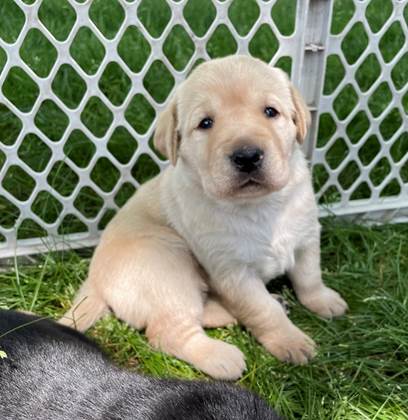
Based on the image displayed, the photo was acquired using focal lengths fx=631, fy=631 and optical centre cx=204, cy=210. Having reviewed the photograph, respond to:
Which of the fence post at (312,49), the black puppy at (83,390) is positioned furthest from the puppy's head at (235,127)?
the black puppy at (83,390)

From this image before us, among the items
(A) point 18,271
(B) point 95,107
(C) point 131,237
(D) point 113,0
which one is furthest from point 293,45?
(D) point 113,0

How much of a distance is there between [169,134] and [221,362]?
1166 mm

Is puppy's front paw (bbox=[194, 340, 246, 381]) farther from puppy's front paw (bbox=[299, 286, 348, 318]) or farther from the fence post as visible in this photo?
the fence post

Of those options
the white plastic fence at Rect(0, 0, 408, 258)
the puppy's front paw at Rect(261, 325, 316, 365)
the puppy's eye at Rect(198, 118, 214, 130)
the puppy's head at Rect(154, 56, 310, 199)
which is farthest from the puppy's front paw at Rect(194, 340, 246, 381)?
the white plastic fence at Rect(0, 0, 408, 258)

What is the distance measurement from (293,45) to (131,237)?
145 centimetres

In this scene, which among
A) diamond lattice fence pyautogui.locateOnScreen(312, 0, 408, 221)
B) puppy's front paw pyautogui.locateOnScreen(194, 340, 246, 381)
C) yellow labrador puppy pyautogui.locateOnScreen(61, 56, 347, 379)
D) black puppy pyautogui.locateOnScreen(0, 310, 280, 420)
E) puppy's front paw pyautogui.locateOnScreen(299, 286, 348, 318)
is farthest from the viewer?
diamond lattice fence pyautogui.locateOnScreen(312, 0, 408, 221)

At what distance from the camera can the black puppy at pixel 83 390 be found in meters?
2.20

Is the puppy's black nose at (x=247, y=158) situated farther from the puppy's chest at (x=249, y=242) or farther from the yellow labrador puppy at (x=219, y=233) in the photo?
the puppy's chest at (x=249, y=242)

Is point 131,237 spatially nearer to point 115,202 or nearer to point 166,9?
point 115,202

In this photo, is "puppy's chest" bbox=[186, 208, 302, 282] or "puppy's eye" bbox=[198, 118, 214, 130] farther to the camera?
"puppy's chest" bbox=[186, 208, 302, 282]

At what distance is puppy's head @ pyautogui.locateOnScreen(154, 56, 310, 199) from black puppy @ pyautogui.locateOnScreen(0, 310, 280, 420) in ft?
3.02

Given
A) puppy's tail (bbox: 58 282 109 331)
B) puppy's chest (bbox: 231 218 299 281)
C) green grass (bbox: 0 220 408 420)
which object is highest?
puppy's chest (bbox: 231 218 299 281)

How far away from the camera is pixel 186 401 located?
7.33ft

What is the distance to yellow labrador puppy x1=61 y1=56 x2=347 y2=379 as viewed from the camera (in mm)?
2896
